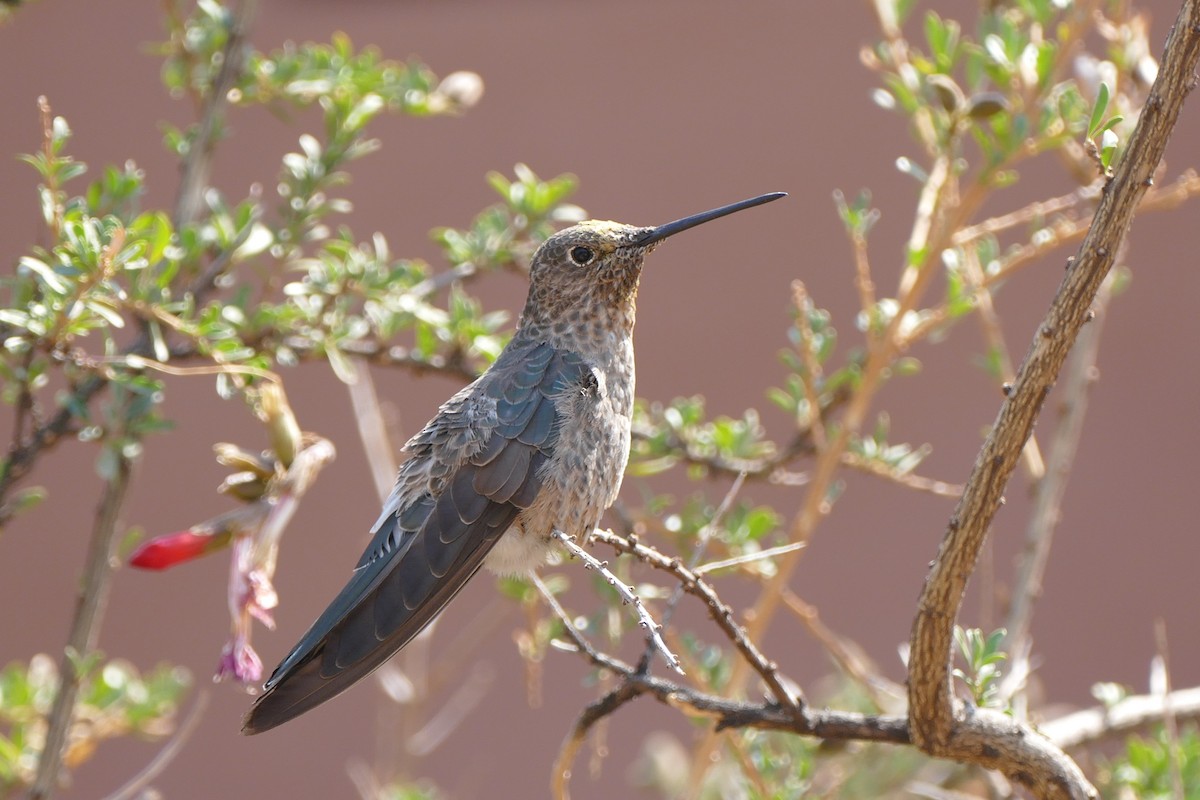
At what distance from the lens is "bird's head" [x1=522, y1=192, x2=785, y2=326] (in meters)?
1.98

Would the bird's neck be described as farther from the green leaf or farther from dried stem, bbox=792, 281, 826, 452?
the green leaf

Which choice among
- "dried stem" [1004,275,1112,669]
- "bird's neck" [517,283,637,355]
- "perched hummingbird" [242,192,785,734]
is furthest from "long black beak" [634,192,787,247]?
"dried stem" [1004,275,1112,669]

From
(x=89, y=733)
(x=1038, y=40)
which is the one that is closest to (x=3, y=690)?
(x=89, y=733)

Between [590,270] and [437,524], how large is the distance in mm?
539

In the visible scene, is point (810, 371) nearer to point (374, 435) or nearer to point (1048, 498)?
point (1048, 498)

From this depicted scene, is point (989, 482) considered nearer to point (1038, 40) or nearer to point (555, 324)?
point (555, 324)

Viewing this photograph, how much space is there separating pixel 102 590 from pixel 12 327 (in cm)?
44

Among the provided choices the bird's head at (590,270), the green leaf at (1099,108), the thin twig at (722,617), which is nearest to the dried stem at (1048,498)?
the bird's head at (590,270)

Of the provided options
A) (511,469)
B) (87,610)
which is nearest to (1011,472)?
(511,469)

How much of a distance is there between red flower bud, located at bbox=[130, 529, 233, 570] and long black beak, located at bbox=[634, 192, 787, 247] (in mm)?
806

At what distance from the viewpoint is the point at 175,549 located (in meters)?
1.66

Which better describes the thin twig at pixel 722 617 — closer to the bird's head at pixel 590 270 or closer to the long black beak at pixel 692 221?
the long black beak at pixel 692 221

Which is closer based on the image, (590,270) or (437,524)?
(437,524)

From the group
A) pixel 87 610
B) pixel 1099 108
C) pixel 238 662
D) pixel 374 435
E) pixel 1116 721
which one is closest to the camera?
pixel 1099 108
